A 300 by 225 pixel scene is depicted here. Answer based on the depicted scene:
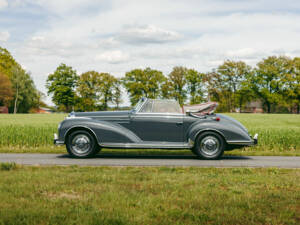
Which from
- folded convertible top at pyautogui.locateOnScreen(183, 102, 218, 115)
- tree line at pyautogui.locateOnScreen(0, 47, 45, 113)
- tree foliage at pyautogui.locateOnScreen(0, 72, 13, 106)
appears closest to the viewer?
folded convertible top at pyautogui.locateOnScreen(183, 102, 218, 115)

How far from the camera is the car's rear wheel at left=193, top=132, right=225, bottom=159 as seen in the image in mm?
10062

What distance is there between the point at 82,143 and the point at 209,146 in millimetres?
3483

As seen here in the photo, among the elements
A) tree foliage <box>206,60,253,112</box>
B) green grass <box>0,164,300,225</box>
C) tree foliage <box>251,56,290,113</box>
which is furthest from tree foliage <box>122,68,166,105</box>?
green grass <box>0,164,300,225</box>

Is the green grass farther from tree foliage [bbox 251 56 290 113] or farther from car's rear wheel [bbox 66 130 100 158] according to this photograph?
tree foliage [bbox 251 56 290 113]

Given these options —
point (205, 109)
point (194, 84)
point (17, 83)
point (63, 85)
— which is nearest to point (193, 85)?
point (194, 84)

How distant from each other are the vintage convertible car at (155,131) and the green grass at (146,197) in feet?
8.19

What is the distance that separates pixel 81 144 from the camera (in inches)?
403

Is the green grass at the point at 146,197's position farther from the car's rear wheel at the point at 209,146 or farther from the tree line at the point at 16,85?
the tree line at the point at 16,85

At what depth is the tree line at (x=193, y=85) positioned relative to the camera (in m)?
74.4

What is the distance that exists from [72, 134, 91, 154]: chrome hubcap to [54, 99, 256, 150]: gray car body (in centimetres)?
23

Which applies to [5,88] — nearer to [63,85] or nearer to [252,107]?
[63,85]

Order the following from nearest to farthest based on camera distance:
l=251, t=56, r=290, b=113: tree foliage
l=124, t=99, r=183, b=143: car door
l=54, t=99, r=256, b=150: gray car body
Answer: l=54, t=99, r=256, b=150: gray car body
l=124, t=99, r=183, b=143: car door
l=251, t=56, r=290, b=113: tree foliage

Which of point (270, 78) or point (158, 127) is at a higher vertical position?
point (270, 78)

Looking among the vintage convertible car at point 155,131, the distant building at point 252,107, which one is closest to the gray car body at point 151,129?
the vintage convertible car at point 155,131
